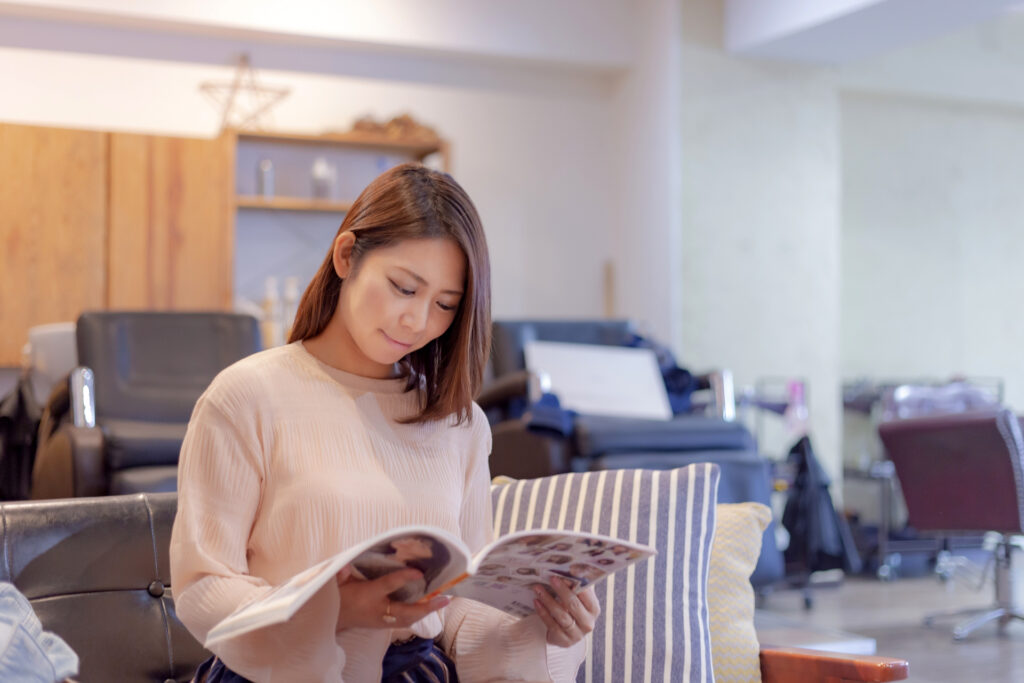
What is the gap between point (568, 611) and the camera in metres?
1.25

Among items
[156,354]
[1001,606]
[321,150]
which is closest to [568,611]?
[156,354]

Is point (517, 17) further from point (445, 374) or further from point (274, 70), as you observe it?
point (445, 374)

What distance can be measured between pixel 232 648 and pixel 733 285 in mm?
4425

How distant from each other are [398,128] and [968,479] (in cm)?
289

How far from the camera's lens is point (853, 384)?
5906mm

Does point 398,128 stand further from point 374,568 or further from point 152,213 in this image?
point 374,568

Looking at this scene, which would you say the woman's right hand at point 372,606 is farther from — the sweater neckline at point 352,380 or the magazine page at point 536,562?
the sweater neckline at point 352,380

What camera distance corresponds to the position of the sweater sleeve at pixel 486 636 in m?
1.30

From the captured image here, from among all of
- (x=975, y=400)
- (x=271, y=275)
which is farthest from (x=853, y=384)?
(x=271, y=275)

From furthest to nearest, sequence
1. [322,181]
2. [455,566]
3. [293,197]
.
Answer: [293,197]
[322,181]
[455,566]

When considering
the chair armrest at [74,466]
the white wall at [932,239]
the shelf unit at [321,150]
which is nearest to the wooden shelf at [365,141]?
the shelf unit at [321,150]

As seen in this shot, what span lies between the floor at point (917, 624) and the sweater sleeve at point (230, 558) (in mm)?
2376

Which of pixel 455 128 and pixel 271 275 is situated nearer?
pixel 271 275

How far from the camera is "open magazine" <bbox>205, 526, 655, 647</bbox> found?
0.96 m
